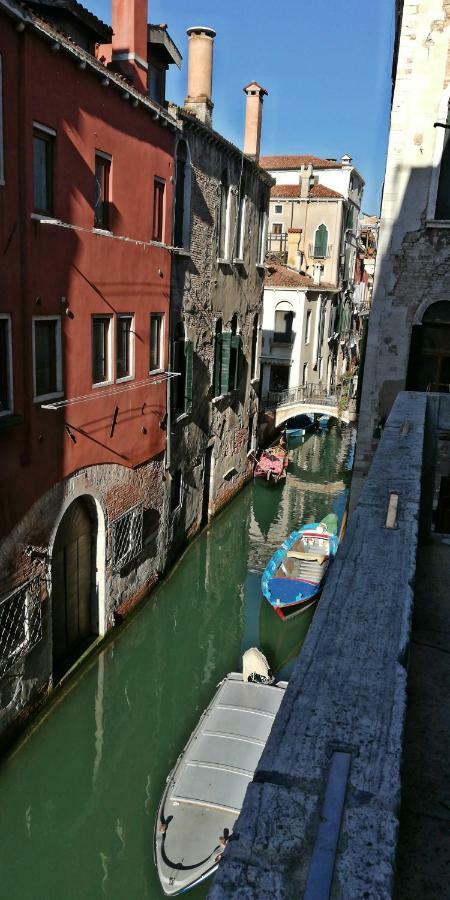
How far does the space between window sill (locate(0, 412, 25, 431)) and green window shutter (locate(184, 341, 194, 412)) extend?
653 centimetres

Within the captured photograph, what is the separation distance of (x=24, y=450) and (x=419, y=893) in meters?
7.91

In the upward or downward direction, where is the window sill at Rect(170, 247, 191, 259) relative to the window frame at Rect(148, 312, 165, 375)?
upward

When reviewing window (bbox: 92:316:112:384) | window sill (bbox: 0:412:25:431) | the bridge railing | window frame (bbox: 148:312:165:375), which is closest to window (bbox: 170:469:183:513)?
window frame (bbox: 148:312:165:375)

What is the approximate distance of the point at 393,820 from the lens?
127 cm

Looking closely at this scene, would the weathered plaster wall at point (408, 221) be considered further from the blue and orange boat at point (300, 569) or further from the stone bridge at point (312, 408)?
the stone bridge at point (312, 408)

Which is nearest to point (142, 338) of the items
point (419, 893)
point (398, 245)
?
point (398, 245)

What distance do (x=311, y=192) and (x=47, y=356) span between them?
1206 inches

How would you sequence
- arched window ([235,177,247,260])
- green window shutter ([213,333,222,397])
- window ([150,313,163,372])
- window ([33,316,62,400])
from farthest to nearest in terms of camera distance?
arched window ([235,177,247,260]) < green window shutter ([213,333,222,397]) < window ([150,313,163,372]) < window ([33,316,62,400])

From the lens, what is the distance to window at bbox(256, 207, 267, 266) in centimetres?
2077

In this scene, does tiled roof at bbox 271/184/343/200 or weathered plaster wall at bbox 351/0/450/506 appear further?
tiled roof at bbox 271/184/343/200

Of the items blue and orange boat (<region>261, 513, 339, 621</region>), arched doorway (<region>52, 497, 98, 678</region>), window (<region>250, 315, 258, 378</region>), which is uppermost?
window (<region>250, 315, 258, 378</region>)

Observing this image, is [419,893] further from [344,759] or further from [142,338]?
[142,338]

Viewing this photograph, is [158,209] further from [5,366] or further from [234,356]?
[234,356]

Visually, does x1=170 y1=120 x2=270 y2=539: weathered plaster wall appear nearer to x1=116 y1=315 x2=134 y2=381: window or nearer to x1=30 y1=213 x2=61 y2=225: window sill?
x1=116 y1=315 x2=134 y2=381: window
